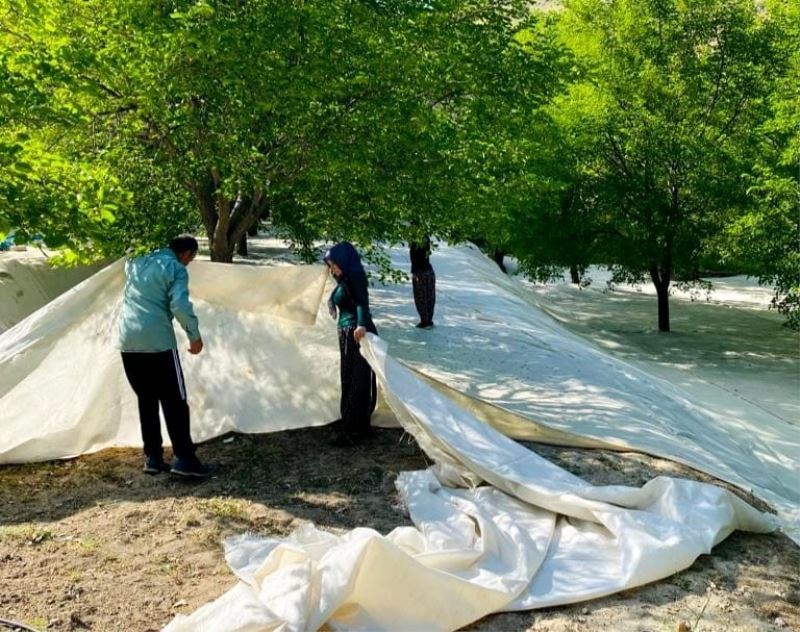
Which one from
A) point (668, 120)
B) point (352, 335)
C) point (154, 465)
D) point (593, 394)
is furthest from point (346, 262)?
point (668, 120)

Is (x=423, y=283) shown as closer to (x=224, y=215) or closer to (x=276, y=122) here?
(x=224, y=215)

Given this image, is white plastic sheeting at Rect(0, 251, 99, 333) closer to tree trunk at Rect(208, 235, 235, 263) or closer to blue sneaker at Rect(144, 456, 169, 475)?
tree trunk at Rect(208, 235, 235, 263)

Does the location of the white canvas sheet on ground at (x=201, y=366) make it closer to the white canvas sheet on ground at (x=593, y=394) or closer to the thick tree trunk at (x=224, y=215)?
the white canvas sheet on ground at (x=593, y=394)


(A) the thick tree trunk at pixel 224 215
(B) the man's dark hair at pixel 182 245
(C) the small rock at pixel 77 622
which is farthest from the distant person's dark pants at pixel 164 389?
(A) the thick tree trunk at pixel 224 215

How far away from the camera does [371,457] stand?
5.80 meters

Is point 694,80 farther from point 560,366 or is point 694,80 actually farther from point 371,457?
point 371,457

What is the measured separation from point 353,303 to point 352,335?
0.23 metres

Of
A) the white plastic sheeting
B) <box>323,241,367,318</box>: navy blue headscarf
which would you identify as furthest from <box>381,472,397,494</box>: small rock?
the white plastic sheeting

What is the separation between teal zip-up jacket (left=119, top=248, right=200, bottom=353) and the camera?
5.20 m

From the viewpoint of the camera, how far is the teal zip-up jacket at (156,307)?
520 cm

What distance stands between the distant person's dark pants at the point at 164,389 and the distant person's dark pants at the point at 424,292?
4.93 metres

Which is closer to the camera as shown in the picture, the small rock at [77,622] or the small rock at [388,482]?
the small rock at [77,622]

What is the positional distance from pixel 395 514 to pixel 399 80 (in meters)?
4.17

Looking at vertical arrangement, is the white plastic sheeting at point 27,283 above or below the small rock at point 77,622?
above
